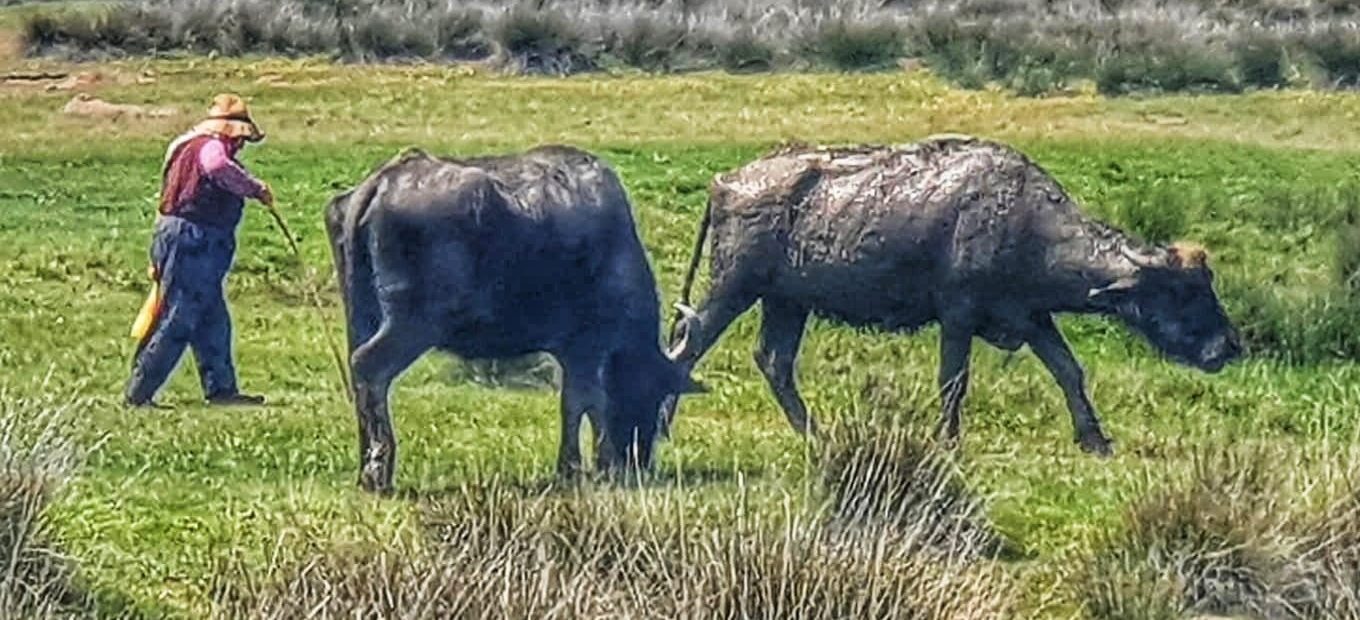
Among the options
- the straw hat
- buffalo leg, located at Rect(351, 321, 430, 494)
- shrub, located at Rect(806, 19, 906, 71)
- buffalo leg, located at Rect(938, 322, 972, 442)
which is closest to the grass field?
buffalo leg, located at Rect(351, 321, 430, 494)

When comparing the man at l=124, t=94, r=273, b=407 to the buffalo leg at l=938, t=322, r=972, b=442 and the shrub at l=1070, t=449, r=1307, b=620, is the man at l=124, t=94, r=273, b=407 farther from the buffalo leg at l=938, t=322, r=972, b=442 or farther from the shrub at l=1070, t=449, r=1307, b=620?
the shrub at l=1070, t=449, r=1307, b=620

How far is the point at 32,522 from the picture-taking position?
12.7 meters

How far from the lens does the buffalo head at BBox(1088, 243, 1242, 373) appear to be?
16.3 m

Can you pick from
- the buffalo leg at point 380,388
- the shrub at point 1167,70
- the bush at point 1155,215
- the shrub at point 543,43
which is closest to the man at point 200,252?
the buffalo leg at point 380,388

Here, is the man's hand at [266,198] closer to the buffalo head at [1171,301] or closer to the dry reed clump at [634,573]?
the dry reed clump at [634,573]

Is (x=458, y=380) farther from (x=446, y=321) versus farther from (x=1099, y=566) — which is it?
(x=1099, y=566)

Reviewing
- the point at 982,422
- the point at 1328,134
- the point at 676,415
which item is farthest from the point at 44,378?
the point at 1328,134

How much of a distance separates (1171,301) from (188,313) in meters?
5.01

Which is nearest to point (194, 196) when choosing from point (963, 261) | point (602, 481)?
point (963, 261)

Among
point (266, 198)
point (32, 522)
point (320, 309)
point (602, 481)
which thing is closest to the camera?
point (32, 522)

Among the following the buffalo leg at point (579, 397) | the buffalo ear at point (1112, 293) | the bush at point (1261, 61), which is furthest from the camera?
the bush at point (1261, 61)

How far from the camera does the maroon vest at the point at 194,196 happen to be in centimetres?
1692

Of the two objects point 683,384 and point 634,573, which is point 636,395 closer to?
point 683,384

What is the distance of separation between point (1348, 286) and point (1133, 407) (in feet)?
12.5
